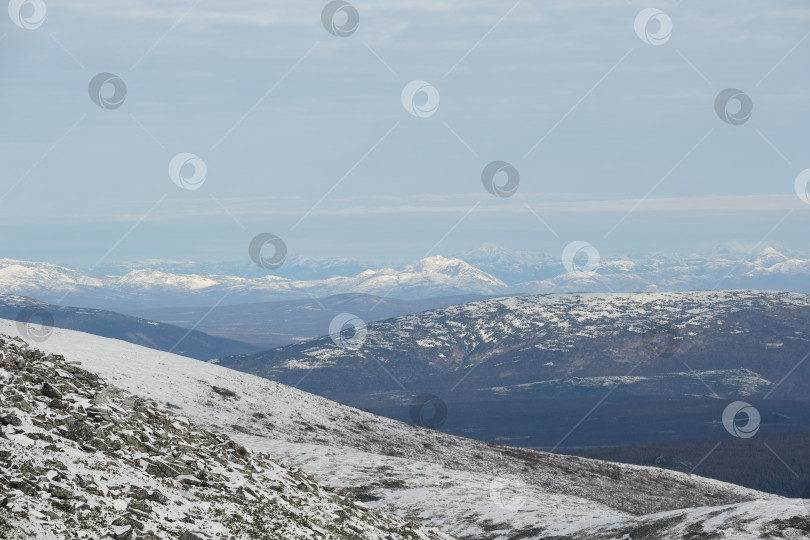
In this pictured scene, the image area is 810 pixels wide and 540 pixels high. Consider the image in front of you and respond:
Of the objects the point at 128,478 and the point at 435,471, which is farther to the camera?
the point at 435,471

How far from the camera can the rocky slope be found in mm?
26906

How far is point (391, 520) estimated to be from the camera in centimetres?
3716

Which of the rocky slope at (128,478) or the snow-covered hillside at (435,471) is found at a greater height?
the snow-covered hillside at (435,471)

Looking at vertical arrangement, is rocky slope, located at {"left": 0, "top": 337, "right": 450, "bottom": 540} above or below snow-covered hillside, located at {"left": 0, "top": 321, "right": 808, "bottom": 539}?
below

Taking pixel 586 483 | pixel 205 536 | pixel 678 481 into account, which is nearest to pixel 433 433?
pixel 586 483

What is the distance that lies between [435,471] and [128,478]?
155ft

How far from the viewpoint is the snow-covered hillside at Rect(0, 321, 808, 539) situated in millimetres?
48219

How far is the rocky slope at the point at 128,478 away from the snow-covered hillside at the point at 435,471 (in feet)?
50.1

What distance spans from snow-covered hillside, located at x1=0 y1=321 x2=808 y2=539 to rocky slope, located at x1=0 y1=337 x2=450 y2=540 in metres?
15.3

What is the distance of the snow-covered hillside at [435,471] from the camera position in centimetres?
4822

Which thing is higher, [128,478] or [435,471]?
[435,471]

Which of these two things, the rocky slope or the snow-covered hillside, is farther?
the snow-covered hillside

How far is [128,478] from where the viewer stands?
30.0m

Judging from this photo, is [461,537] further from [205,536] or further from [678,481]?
[678,481]
